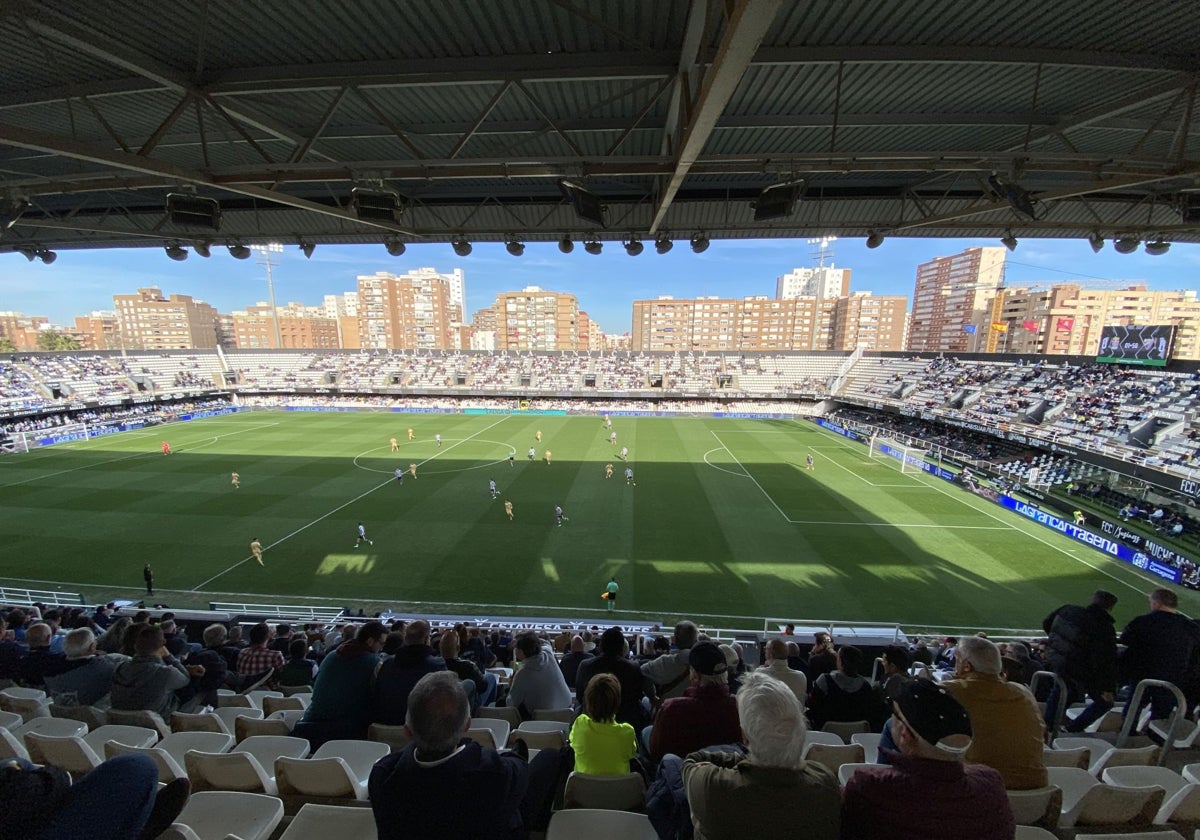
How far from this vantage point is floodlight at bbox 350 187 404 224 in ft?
27.3

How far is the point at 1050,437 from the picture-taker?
991 inches

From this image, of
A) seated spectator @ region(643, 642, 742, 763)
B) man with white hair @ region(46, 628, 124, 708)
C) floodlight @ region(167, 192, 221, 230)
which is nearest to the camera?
seated spectator @ region(643, 642, 742, 763)

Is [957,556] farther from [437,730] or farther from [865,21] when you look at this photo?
[437,730]

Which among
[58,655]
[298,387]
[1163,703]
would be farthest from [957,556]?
[298,387]

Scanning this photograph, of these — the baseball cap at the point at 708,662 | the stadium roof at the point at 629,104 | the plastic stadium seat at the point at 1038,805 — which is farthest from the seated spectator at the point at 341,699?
the stadium roof at the point at 629,104

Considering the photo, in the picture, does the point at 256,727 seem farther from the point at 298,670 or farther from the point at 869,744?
the point at 869,744

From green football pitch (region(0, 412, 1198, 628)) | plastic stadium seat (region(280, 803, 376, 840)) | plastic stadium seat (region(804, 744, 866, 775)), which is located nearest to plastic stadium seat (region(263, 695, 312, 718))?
plastic stadium seat (region(280, 803, 376, 840))

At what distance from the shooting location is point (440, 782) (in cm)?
198

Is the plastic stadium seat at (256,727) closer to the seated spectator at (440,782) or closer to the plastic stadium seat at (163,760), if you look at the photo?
the plastic stadium seat at (163,760)

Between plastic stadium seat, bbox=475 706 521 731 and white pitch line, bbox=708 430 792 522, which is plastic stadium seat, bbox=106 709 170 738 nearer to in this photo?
plastic stadium seat, bbox=475 706 521 731

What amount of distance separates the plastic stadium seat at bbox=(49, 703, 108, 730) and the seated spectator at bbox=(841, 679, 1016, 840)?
566 cm

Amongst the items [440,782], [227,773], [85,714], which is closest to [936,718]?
[440,782]

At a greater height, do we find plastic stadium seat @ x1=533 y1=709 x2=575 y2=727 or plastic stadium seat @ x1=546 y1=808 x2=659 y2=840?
plastic stadium seat @ x1=546 y1=808 x2=659 y2=840

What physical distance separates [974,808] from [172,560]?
20.7 m
